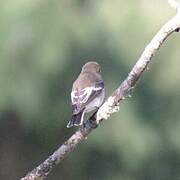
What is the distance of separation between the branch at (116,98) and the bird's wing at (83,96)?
774 millimetres

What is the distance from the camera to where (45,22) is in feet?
27.6

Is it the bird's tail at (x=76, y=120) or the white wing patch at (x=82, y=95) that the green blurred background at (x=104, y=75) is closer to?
the white wing patch at (x=82, y=95)

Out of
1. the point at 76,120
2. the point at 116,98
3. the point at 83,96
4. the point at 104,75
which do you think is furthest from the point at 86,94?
the point at 104,75

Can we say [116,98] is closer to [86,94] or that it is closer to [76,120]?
[76,120]

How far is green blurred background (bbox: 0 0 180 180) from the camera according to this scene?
8.26 meters

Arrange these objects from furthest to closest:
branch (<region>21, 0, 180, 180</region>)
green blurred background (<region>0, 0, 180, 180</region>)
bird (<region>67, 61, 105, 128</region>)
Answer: green blurred background (<region>0, 0, 180, 180</region>)
bird (<region>67, 61, 105, 128</region>)
branch (<region>21, 0, 180, 180</region>)

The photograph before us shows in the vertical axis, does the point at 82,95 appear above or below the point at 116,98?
below

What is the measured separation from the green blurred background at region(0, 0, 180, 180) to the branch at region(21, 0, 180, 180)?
401 centimetres

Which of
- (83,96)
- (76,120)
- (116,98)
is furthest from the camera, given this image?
(83,96)

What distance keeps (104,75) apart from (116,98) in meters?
4.27

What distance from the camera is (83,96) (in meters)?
5.03

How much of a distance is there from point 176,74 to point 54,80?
3.64 feet

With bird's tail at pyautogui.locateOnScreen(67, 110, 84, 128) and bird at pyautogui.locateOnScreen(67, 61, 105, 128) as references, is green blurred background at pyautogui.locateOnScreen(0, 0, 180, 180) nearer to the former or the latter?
bird at pyautogui.locateOnScreen(67, 61, 105, 128)

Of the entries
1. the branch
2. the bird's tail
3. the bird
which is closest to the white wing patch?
the bird
